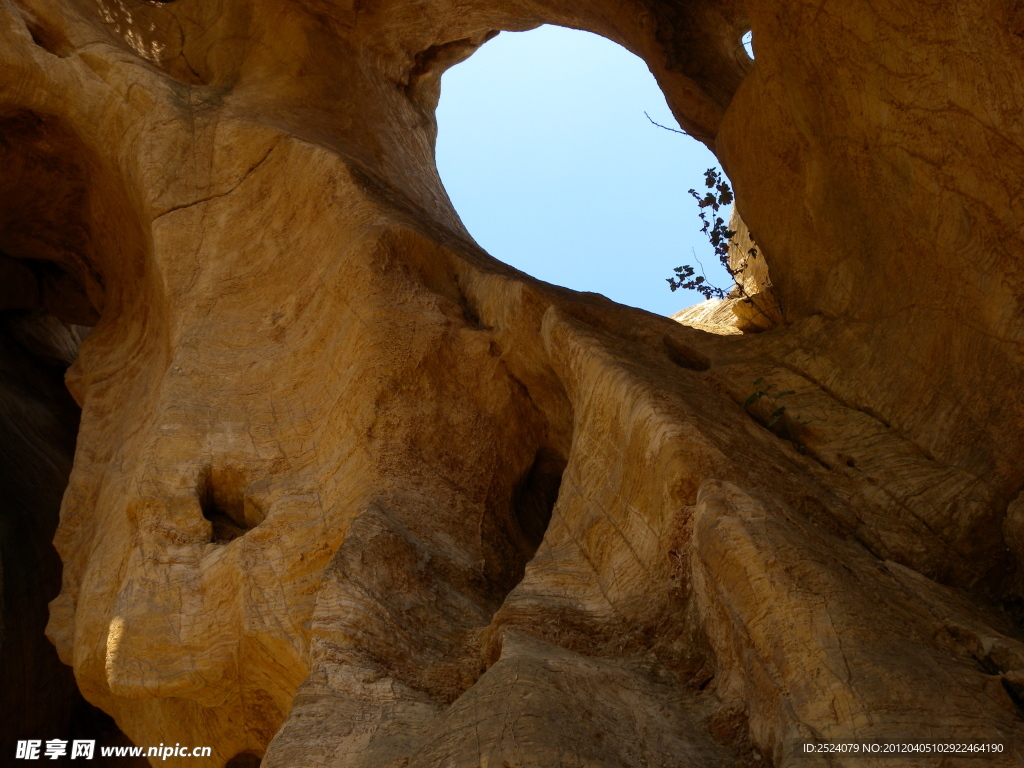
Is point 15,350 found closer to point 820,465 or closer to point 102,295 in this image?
point 102,295

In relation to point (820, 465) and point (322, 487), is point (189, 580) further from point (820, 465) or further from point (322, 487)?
point (820, 465)

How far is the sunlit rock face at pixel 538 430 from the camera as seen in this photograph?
150 inches

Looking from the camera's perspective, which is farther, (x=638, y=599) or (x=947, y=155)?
(x=947, y=155)

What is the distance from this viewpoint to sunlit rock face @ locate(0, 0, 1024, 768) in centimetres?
382

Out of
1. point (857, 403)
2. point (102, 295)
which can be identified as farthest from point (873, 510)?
point (102, 295)

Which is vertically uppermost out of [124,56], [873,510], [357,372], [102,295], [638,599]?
[124,56]

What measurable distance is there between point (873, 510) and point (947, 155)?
1.84 meters

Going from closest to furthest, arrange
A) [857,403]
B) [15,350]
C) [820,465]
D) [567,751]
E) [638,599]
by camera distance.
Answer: [567,751] < [638,599] < [820,465] < [857,403] < [15,350]

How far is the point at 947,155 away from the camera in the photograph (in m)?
5.13

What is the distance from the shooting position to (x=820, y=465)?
5539 mm

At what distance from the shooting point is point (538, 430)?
6.89 m

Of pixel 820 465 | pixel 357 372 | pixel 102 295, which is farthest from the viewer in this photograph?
pixel 102 295

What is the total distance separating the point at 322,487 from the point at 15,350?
26.6ft

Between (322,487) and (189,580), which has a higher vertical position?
(322,487)
